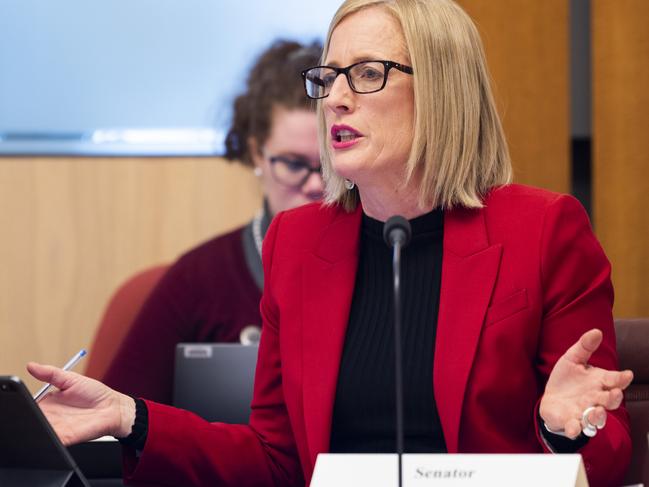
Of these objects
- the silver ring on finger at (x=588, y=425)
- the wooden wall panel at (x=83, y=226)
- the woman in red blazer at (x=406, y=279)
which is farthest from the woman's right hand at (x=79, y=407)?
the wooden wall panel at (x=83, y=226)

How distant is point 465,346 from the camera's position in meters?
1.67

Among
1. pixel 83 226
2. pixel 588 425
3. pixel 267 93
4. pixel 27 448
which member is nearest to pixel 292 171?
pixel 267 93

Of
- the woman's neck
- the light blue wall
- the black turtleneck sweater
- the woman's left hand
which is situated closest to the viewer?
the woman's left hand

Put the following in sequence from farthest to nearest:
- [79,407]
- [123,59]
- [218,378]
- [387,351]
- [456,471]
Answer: [123,59] → [218,378] → [387,351] → [79,407] → [456,471]

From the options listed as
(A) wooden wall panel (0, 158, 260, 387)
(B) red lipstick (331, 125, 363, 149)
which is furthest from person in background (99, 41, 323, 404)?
(B) red lipstick (331, 125, 363, 149)

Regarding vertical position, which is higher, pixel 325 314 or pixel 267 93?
pixel 267 93

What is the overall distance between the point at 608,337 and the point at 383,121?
1.66ft

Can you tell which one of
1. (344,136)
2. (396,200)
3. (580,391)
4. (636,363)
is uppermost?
(344,136)

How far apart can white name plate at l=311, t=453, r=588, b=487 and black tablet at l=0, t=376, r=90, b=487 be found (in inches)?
14.6

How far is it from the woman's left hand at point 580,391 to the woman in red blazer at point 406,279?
0.47 feet

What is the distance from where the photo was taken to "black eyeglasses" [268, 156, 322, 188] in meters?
3.15

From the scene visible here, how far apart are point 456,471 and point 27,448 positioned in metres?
0.59

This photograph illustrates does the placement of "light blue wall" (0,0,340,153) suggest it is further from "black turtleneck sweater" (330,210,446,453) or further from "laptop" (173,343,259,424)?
"black turtleneck sweater" (330,210,446,453)

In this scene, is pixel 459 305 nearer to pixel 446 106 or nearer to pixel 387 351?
pixel 387 351
